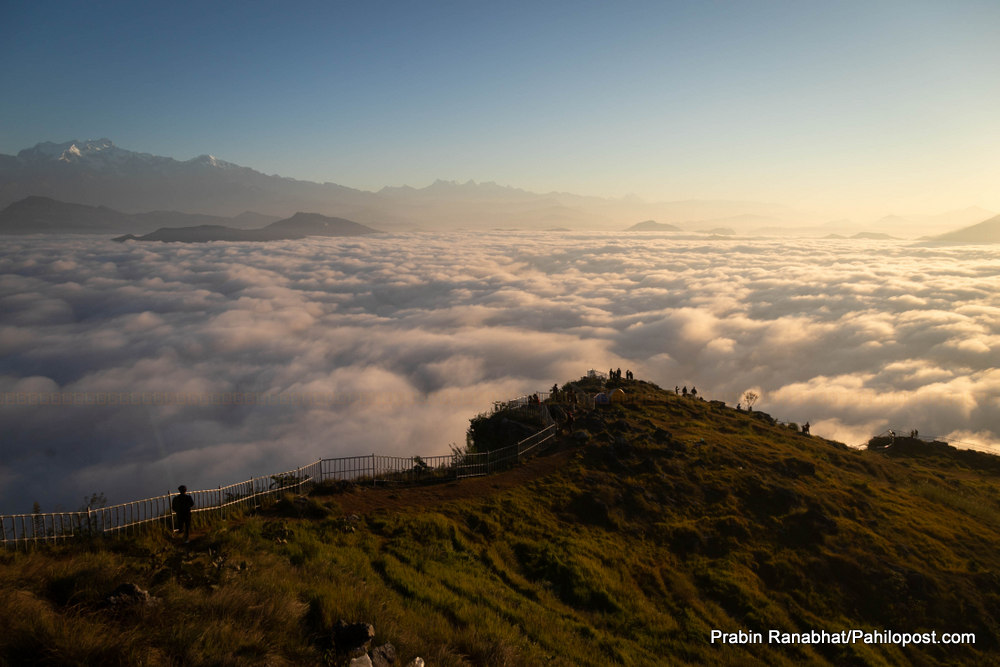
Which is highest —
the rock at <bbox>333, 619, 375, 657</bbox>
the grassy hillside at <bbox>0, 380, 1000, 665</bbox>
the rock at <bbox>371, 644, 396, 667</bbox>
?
the rock at <bbox>333, 619, 375, 657</bbox>

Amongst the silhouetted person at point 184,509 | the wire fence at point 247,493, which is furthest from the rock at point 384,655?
the silhouetted person at point 184,509

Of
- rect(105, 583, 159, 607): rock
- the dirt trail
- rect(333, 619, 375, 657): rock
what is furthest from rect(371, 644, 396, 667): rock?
the dirt trail

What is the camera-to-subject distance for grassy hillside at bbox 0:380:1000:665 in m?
7.04

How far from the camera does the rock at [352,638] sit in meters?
6.93

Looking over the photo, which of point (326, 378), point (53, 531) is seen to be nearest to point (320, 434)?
point (326, 378)

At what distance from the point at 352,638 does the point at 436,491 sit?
39.1ft

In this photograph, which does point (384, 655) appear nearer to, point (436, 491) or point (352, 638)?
point (352, 638)

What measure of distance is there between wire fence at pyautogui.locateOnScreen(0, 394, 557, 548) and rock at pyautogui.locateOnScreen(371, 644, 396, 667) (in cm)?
665

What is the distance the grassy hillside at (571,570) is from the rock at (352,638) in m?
0.13

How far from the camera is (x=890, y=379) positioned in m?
112

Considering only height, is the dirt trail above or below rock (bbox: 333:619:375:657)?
below

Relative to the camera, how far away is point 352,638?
23.4 ft

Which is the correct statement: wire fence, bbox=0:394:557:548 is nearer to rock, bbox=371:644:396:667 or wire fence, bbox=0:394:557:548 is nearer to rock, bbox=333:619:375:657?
rock, bbox=333:619:375:657

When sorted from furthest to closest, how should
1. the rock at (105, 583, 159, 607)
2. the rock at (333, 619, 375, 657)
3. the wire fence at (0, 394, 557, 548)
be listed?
the wire fence at (0, 394, 557, 548) → the rock at (333, 619, 375, 657) → the rock at (105, 583, 159, 607)
